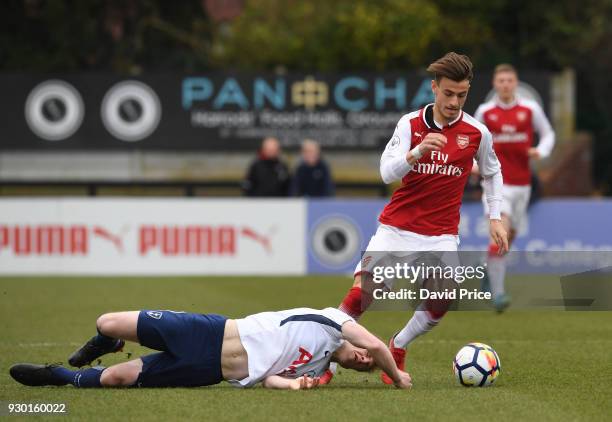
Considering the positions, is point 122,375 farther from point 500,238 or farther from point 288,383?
point 500,238

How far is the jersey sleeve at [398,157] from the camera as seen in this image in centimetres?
863

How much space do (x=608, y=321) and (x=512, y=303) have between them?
1521 mm

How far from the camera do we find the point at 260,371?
819cm

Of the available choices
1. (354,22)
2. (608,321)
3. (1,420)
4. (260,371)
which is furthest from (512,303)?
(354,22)

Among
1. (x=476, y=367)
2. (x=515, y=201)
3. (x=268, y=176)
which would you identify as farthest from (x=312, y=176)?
(x=476, y=367)

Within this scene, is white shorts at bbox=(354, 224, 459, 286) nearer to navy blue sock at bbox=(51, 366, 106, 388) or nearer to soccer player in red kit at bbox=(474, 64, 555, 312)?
navy blue sock at bbox=(51, 366, 106, 388)

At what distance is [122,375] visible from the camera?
8266mm

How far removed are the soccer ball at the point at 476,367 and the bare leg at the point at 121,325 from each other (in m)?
2.13

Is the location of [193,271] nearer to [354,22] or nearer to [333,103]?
[333,103]

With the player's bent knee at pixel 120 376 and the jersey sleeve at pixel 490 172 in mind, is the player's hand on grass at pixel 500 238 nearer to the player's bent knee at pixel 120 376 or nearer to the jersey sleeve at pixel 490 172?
the jersey sleeve at pixel 490 172

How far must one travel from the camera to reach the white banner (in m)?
19.3

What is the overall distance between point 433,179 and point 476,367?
1.29m

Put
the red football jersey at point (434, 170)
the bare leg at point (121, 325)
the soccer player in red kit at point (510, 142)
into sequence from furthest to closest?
the soccer player in red kit at point (510, 142) → the red football jersey at point (434, 170) → the bare leg at point (121, 325)

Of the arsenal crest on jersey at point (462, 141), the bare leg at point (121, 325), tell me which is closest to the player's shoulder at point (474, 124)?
the arsenal crest on jersey at point (462, 141)
